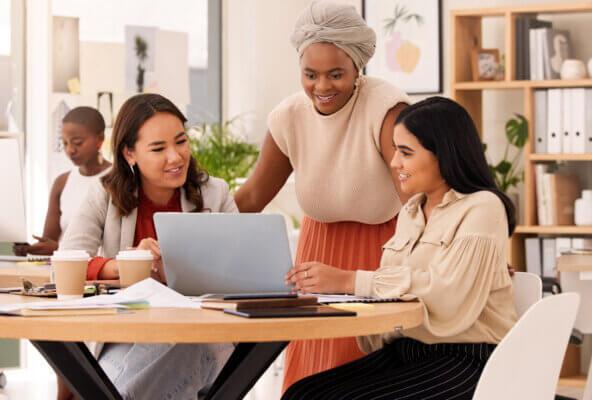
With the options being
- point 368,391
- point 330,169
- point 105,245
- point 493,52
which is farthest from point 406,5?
point 368,391

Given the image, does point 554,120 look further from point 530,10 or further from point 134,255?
point 134,255

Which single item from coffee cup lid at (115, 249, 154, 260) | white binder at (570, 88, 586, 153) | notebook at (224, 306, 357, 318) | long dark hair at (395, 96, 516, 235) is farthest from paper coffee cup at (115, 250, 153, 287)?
white binder at (570, 88, 586, 153)

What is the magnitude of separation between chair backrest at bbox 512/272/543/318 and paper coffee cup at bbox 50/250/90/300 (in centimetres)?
98

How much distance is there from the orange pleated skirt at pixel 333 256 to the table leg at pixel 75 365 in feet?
3.11

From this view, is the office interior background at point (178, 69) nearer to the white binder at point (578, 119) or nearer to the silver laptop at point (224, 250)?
the white binder at point (578, 119)

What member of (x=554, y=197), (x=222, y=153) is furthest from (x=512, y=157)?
(x=222, y=153)

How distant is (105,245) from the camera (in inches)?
104

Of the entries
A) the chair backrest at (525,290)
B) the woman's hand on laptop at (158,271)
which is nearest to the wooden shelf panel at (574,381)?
the chair backrest at (525,290)

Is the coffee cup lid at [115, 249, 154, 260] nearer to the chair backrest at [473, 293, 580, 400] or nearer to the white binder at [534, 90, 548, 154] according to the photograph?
the chair backrest at [473, 293, 580, 400]

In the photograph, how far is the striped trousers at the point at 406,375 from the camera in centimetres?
217

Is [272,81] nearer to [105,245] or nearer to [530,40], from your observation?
[530,40]

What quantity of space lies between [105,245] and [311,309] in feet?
3.00

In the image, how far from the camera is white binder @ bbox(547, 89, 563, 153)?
5336 millimetres

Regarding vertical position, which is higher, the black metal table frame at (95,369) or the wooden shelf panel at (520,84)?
the wooden shelf panel at (520,84)
